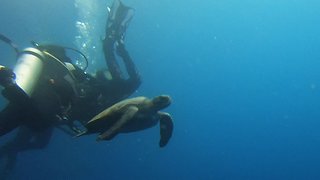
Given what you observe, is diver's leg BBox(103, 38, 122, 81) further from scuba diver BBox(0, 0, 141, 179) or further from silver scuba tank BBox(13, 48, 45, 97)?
silver scuba tank BBox(13, 48, 45, 97)

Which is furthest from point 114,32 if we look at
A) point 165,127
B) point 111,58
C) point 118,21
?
point 165,127

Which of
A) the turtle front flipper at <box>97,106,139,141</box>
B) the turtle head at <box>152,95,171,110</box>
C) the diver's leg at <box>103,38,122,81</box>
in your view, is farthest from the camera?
the diver's leg at <box>103,38,122,81</box>

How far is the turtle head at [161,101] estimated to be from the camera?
507 cm

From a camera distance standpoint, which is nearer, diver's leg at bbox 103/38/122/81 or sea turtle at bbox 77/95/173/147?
sea turtle at bbox 77/95/173/147

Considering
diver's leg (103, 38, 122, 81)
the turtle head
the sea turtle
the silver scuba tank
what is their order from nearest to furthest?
the sea turtle
the turtle head
the silver scuba tank
diver's leg (103, 38, 122, 81)

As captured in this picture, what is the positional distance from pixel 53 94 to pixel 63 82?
0.27m

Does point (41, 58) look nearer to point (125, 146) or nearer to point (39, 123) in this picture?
point (39, 123)

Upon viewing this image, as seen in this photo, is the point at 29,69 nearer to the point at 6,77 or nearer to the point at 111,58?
the point at 6,77

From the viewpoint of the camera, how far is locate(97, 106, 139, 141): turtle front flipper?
14.4ft

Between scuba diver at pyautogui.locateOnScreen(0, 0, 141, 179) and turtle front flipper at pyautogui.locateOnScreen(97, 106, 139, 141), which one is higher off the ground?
turtle front flipper at pyautogui.locateOnScreen(97, 106, 139, 141)

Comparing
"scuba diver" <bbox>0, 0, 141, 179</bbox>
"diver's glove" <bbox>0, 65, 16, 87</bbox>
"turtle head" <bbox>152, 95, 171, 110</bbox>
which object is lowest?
"scuba diver" <bbox>0, 0, 141, 179</bbox>

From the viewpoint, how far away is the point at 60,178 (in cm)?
4950

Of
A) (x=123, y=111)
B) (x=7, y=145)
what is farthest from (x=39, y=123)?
(x=7, y=145)

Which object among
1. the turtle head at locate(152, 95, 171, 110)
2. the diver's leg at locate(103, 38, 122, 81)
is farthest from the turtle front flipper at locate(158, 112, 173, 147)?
the diver's leg at locate(103, 38, 122, 81)
